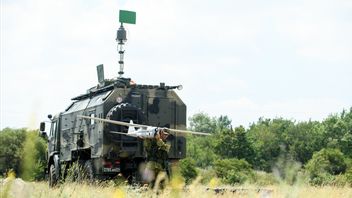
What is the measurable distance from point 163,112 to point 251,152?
159ft

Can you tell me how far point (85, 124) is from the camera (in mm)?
18891

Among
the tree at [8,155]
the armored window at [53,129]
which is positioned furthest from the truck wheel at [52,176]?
the armored window at [53,129]

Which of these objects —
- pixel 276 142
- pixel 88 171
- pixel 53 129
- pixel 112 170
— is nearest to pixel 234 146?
pixel 276 142

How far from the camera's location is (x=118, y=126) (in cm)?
1709

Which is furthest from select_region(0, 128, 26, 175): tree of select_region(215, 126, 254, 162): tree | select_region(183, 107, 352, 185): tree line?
select_region(215, 126, 254, 162): tree

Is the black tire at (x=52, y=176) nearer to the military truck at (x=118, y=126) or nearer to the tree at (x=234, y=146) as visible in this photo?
the military truck at (x=118, y=126)

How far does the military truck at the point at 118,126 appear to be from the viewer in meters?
17.1

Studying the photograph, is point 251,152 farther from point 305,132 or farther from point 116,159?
point 116,159

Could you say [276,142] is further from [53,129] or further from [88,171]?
[88,171]

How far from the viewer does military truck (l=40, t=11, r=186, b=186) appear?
56.1ft

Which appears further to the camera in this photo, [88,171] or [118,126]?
[88,171]

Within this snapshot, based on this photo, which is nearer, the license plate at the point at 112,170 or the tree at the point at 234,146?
the license plate at the point at 112,170

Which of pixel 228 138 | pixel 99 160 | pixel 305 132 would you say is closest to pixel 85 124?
pixel 99 160

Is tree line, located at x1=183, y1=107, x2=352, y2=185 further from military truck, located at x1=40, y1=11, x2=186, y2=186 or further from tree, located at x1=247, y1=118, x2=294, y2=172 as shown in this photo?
military truck, located at x1=40, y1=11, x2=186, y2=186
